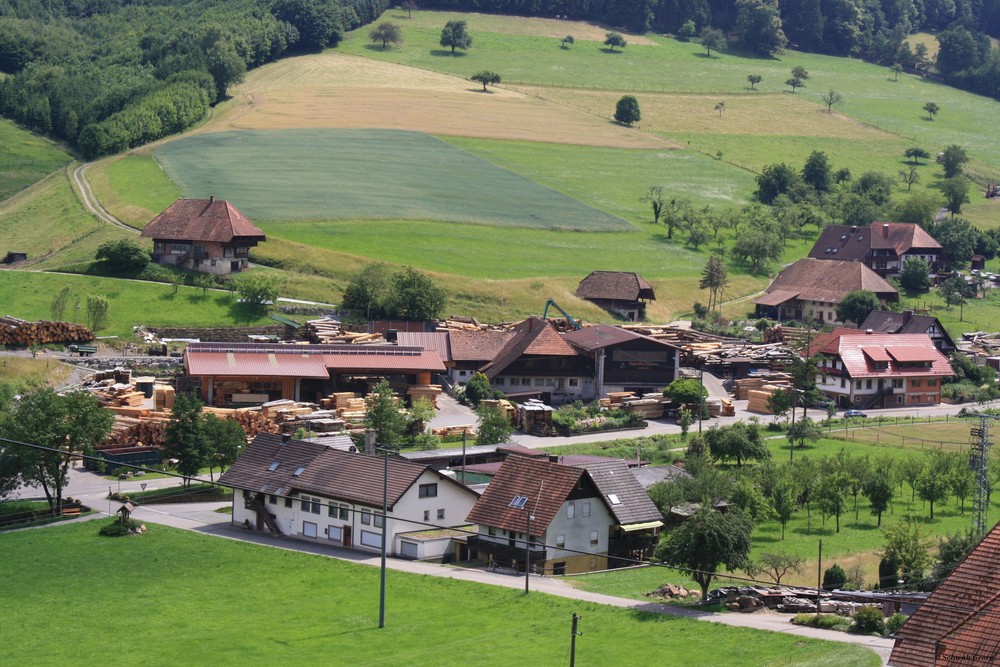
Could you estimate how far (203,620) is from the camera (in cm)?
4669

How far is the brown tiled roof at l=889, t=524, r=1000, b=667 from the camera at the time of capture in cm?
2584

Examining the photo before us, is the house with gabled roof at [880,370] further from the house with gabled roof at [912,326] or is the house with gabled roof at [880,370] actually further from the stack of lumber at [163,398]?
the stack of lumber at [163,398]

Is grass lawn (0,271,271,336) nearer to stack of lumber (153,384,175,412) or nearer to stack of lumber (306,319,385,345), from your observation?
stack of lumber (306,319,385,345)

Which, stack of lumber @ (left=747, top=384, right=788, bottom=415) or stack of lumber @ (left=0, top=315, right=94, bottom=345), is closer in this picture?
stack of lumber @ (left=0, top=315, right=94, bottom=345)

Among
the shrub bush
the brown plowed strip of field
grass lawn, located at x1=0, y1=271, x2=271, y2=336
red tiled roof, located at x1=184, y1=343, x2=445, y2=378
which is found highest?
the brown plowed strip of field

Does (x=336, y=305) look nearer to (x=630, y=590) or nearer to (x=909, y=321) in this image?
(x=909, y=321)

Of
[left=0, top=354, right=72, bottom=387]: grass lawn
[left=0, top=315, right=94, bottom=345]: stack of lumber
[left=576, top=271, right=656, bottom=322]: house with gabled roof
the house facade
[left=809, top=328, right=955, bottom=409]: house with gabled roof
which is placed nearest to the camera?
[left=0, top=354, right=72, bottom=387]: grass lawn

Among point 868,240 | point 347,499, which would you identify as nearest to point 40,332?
point 347,499

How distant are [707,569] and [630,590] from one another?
9.51ft

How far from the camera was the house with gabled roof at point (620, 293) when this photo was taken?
11281 cm

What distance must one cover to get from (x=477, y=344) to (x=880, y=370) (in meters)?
26.2

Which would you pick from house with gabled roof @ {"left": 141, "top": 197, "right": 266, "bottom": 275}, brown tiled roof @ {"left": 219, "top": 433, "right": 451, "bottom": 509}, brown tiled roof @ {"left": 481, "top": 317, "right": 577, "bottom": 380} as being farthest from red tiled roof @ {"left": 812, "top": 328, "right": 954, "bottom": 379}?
brown tiled roof @ {"left": 219, "top": 433, "right": 451, "bottom": 509}

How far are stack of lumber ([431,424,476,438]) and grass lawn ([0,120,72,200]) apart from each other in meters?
68.8

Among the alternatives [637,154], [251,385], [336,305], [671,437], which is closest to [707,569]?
[671,437]
